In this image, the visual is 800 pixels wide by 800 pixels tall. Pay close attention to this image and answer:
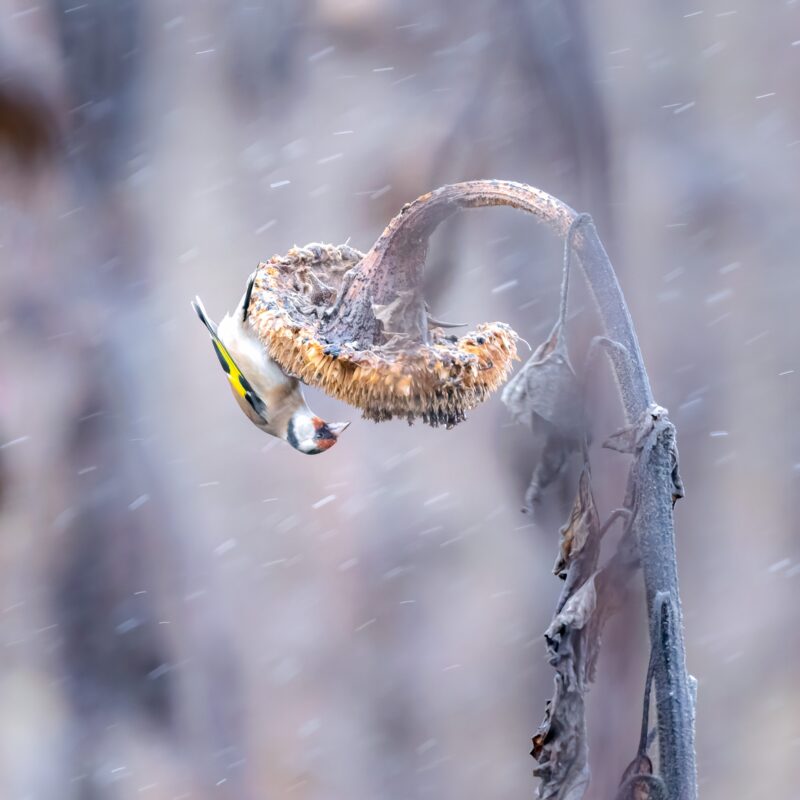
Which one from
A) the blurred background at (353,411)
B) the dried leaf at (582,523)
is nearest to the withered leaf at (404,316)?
the dried leaf at (582,523)

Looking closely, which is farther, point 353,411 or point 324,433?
point 353,411

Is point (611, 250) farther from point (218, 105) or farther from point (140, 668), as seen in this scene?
point (140, 668)

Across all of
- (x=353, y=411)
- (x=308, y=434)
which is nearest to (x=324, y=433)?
(x=308, y=434)

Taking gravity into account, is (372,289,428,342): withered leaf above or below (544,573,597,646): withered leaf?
above

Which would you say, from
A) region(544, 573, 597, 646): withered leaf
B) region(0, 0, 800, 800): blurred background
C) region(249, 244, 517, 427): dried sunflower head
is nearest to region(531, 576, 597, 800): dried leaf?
region(544, 573, 597, 646): withered leaf

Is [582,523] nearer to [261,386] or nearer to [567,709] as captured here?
[567,709]

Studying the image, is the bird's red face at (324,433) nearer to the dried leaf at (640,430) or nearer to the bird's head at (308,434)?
the bird's head at (308,434)

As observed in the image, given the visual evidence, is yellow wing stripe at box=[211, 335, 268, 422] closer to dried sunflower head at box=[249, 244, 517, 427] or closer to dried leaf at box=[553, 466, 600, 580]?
dried sunflower head at box=[249, 244, 517, 427]
